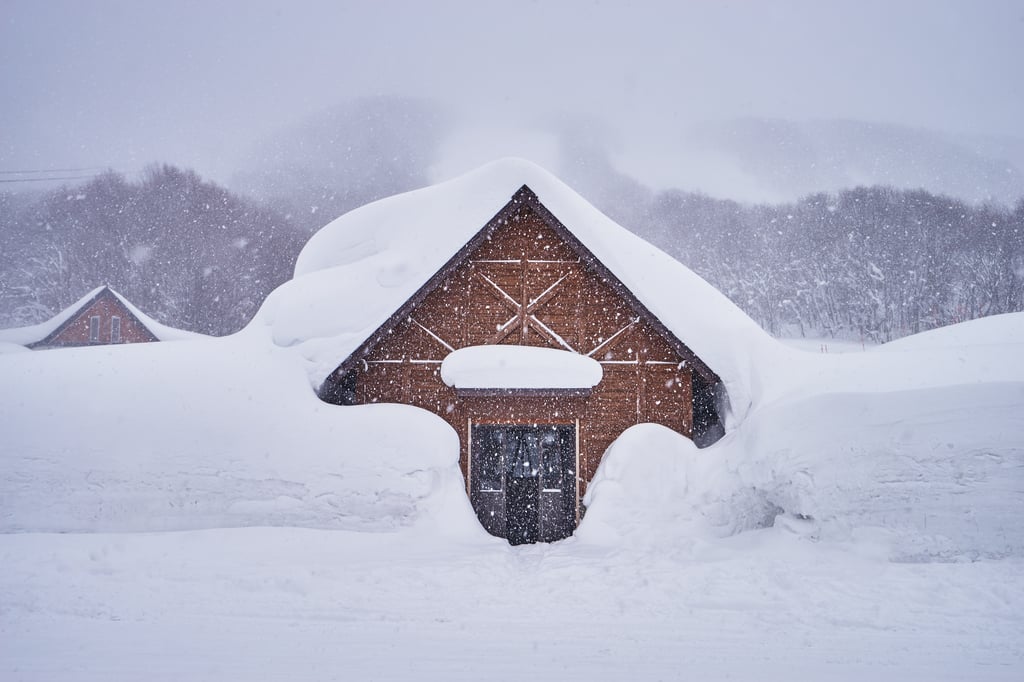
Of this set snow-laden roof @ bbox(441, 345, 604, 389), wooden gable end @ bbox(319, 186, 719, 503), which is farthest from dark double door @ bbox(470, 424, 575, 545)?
snow-laden roof @ bbox(441, 345, 604, 389)

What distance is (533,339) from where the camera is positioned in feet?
36.5

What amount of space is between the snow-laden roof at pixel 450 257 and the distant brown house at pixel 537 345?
0.28 metres

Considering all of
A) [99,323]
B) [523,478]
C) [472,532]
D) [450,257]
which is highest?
[450,257]

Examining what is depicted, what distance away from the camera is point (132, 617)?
587 centimetres

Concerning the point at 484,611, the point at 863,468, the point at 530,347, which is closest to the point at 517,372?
the point at 530,347

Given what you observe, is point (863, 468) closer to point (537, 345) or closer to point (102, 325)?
point (537, 345)

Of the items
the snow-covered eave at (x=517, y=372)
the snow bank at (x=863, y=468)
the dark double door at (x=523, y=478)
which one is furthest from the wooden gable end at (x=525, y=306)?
the snow bank at (x=863, y=468)

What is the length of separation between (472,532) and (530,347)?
130 inches

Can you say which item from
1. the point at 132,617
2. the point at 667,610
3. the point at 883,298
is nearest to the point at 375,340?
the point at 132,617

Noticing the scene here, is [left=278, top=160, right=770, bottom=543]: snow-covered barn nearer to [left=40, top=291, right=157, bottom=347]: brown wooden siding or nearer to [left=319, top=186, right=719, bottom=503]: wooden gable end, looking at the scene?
[left=319, top=186, right=719, bottom=503]: wooden gable end

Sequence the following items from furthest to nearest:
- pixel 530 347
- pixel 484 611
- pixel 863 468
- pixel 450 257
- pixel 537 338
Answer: pixel 537 338
pixel 530 347
pixel 450 257
pixel 863 468
pixel 484 611

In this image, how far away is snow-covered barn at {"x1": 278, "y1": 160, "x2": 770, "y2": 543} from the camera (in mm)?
10555

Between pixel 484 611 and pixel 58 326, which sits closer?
pixel 484 611

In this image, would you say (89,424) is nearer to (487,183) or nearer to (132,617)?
(132,617)
